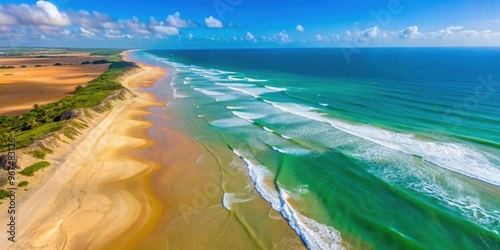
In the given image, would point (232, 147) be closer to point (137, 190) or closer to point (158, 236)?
point (137, 190)

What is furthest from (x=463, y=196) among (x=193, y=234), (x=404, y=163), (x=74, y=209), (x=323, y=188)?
(x=74, y=209)

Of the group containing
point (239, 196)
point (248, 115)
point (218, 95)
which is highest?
point (218, 95)

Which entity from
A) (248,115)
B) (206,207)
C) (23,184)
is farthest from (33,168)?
(248,115)

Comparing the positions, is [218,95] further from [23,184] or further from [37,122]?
[23,184]

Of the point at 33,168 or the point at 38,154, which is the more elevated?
the point at 38,154

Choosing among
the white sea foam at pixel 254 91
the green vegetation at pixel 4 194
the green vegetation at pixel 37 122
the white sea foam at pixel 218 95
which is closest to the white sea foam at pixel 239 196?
the green vegetation at pixel 4 194
